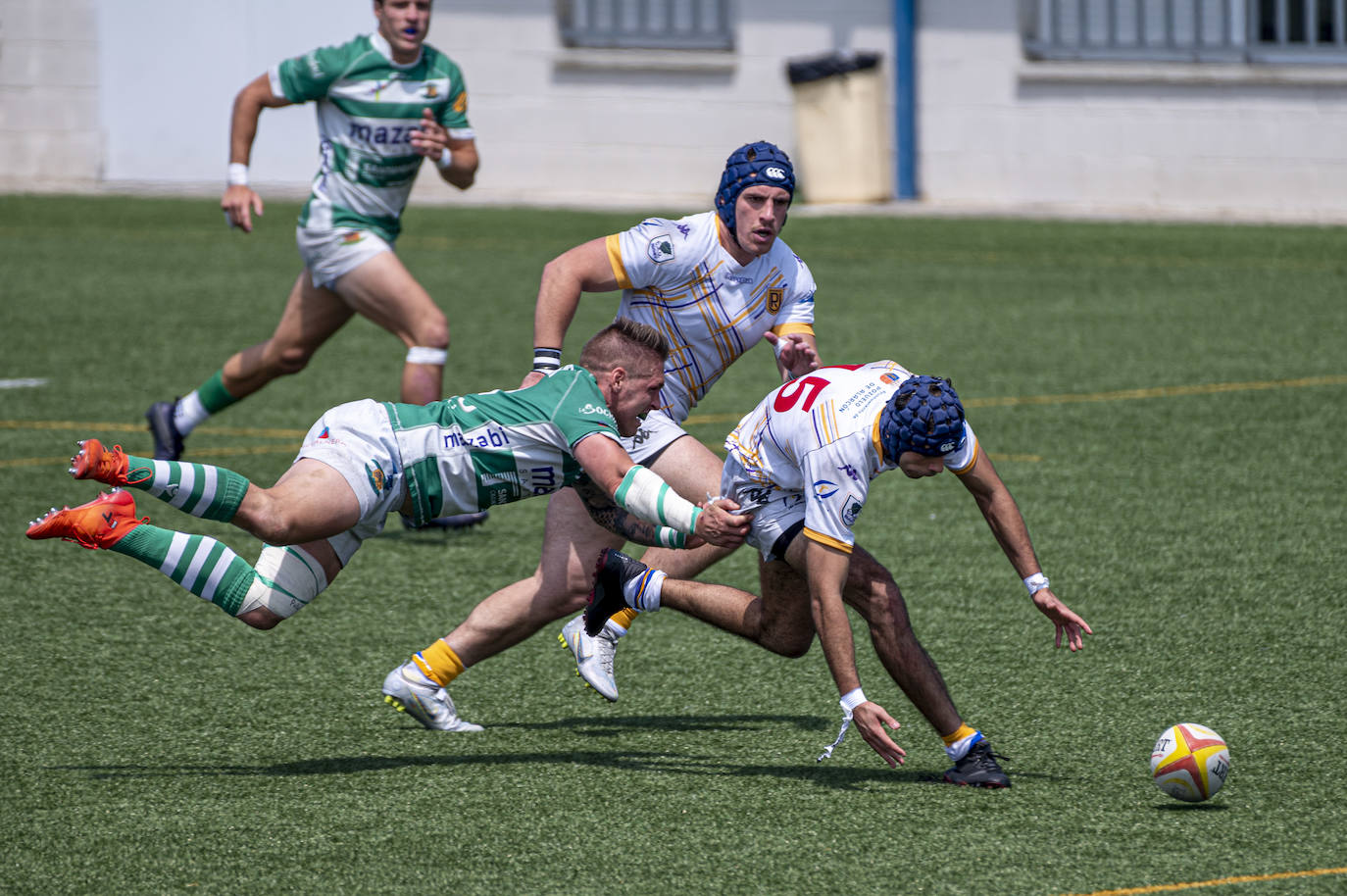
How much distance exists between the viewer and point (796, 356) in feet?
20.7

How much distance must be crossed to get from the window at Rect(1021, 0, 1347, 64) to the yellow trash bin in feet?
6.53

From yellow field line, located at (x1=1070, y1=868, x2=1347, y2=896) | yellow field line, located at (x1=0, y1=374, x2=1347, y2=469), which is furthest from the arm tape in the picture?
yellow field line, located at (x1=0, y1=374, x2=1347, y2=469)

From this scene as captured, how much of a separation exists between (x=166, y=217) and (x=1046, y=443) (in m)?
14.5

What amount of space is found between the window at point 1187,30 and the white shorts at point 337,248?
15.7 m

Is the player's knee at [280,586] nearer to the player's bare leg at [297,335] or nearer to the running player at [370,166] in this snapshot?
the running player at [370,166]

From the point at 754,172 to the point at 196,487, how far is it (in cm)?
213

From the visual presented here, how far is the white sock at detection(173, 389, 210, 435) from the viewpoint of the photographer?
9.91 metres

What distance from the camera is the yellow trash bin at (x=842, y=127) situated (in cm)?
2344

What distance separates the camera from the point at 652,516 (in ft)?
18.4

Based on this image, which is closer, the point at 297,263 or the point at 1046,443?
the point at 1046,443

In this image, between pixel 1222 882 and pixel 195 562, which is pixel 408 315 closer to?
pixel 195 562

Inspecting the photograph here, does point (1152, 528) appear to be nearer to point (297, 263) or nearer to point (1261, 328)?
point (1261, 328)

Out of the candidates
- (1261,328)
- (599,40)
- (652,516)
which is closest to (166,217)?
(599,40)

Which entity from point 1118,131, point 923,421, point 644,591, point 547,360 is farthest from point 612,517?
point 1118,131
